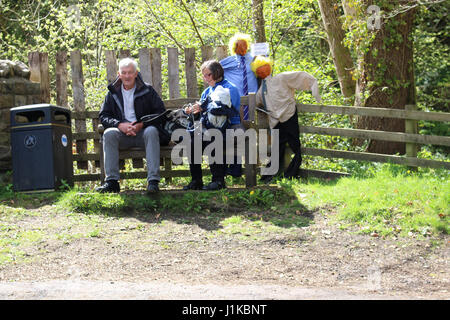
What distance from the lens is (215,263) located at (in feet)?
17.5

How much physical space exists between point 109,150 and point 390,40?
15.0 feet

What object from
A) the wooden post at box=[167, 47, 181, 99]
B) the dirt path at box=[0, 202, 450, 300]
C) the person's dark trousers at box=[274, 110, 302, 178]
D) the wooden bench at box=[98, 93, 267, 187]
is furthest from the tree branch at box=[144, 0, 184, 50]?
the dirt path at box=[0, 202, 450, 300]

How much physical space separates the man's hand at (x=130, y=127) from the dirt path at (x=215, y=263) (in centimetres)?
119

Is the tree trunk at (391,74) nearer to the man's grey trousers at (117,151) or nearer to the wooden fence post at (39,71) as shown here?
the man's grey trousers at (117,151)

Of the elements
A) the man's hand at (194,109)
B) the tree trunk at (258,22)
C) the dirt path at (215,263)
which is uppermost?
the tree trunk at (258,22)

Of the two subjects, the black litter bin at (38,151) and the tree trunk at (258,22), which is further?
the tree trunk at (258,22)

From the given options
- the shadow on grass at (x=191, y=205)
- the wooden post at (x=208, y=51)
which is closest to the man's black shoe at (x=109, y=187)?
the shadow on grass at (x=191, y=205)

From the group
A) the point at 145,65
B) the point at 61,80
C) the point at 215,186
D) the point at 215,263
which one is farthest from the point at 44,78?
the point at 215,263

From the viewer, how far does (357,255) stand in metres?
5.50

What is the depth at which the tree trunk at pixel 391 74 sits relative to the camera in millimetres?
9141

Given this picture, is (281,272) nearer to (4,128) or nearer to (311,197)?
(311,197)

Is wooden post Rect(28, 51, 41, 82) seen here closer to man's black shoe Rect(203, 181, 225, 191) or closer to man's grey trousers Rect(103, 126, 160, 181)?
man's grey trousers Rect(103, 126, 160, 181)

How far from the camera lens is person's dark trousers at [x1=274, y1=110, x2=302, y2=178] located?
849cm

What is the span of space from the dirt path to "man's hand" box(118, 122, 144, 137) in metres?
1.19
